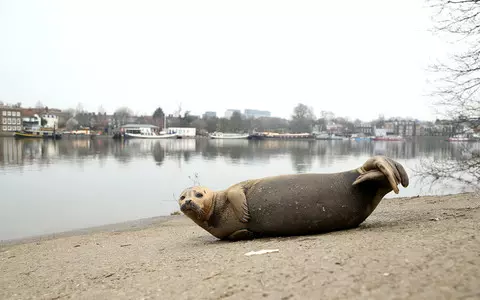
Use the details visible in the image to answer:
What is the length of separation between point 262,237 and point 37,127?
155 meters

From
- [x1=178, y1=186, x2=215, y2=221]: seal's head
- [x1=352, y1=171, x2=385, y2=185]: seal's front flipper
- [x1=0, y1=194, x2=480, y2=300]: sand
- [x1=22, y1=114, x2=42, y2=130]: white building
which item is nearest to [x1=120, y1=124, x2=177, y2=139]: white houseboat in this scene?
[x1=22, y1=114, x2=42, y2=130]: white building

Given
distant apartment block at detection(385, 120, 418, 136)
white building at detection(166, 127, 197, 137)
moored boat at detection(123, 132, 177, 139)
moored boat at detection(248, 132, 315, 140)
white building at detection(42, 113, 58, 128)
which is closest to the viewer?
moored boat at detection(123, 132, 177, 139)

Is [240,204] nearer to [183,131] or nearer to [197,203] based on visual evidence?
[197,203]

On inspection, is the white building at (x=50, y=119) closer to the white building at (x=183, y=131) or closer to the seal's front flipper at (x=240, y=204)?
the white building at (x=183, y=131)

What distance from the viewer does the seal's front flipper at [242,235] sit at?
7.33 m

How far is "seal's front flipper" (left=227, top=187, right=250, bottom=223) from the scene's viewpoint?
7293 millimetres

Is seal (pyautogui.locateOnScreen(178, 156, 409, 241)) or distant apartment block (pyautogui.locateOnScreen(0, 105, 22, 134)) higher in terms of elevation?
distant apartment block (pyautogui.locateOnScreen(0, 105, 22, 134))

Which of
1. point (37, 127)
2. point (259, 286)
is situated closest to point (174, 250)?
point (259, 286)

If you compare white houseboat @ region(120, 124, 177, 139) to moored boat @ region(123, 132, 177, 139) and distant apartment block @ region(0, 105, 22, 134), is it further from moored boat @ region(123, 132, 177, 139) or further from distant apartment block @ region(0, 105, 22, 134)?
distant apartment block @ region(0, 105, 22, 134)

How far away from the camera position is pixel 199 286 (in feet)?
14.8

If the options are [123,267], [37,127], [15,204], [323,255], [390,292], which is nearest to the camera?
[390,292]

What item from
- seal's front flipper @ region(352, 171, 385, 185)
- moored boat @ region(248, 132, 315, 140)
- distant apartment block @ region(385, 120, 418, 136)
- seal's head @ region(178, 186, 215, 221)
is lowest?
moored boat @ region(248, 132, 315, 140)

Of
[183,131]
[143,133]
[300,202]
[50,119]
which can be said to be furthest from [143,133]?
[300,202]

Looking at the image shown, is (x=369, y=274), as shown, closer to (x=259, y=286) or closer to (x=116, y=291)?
(x=259, y=286)
